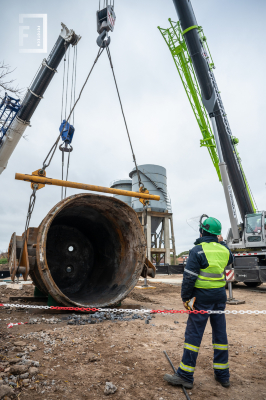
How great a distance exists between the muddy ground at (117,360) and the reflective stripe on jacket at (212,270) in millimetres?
843

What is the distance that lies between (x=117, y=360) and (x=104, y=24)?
557 centimetres

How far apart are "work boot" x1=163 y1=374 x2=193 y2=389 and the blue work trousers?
28mm

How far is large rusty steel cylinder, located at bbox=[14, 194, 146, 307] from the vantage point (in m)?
4.34

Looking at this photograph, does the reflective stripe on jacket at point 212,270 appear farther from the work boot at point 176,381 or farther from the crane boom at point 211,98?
the crane boom at point 211,98

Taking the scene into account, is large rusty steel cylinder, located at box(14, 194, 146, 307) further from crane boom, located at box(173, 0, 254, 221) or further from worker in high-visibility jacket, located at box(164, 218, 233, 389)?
crane boom, located at box(173, 0, 254, 221)

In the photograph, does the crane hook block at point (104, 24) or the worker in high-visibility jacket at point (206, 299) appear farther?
the crane hook block at point (104, 24)

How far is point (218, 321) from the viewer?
2.57 metres

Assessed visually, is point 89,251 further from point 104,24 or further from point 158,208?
point 158,208

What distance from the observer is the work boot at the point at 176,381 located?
7.59 ft

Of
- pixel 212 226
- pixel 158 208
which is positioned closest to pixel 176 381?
pixel 212 226

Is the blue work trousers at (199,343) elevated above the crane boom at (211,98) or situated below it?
below

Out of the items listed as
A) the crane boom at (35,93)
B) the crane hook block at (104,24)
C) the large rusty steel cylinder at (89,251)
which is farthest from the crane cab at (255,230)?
the crane boom at (35,93)

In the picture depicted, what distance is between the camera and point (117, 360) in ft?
9.07

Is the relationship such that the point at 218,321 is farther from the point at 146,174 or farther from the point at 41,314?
the point at 146,174
